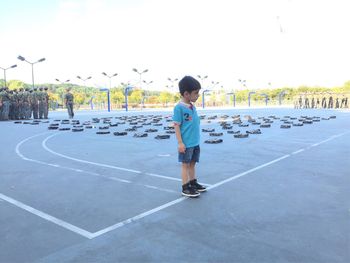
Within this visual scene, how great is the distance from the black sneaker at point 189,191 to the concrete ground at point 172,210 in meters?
0.10

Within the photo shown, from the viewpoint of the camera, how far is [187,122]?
4.40 metres

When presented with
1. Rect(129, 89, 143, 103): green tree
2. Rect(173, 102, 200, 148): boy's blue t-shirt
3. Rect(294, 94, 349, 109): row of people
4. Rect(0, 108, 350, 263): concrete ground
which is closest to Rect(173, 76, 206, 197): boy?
Rect(173, 102, 200, 148): boy's blue t-shirt

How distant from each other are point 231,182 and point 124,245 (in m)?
2.47

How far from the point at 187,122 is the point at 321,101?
40817 millimetres

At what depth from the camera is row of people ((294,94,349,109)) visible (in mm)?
40219

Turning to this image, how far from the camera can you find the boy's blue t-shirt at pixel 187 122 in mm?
4332

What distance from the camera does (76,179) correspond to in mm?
5418

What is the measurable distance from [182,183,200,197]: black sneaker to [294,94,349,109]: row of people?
40.0m

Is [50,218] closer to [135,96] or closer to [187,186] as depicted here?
[187,186]

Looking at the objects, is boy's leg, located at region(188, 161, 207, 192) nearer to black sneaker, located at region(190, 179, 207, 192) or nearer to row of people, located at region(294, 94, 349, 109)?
black sneaker, located at region(190, 179, 207, 192)

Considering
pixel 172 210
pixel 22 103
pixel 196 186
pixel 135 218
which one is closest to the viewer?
pixel 135 218

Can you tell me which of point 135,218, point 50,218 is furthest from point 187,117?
point 50,218

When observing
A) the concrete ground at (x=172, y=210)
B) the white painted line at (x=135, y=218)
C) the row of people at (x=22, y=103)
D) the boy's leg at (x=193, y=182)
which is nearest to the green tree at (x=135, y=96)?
the row of people at (x=22, y=103)

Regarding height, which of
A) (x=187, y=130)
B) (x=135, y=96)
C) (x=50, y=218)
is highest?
(x=135, y=96)
